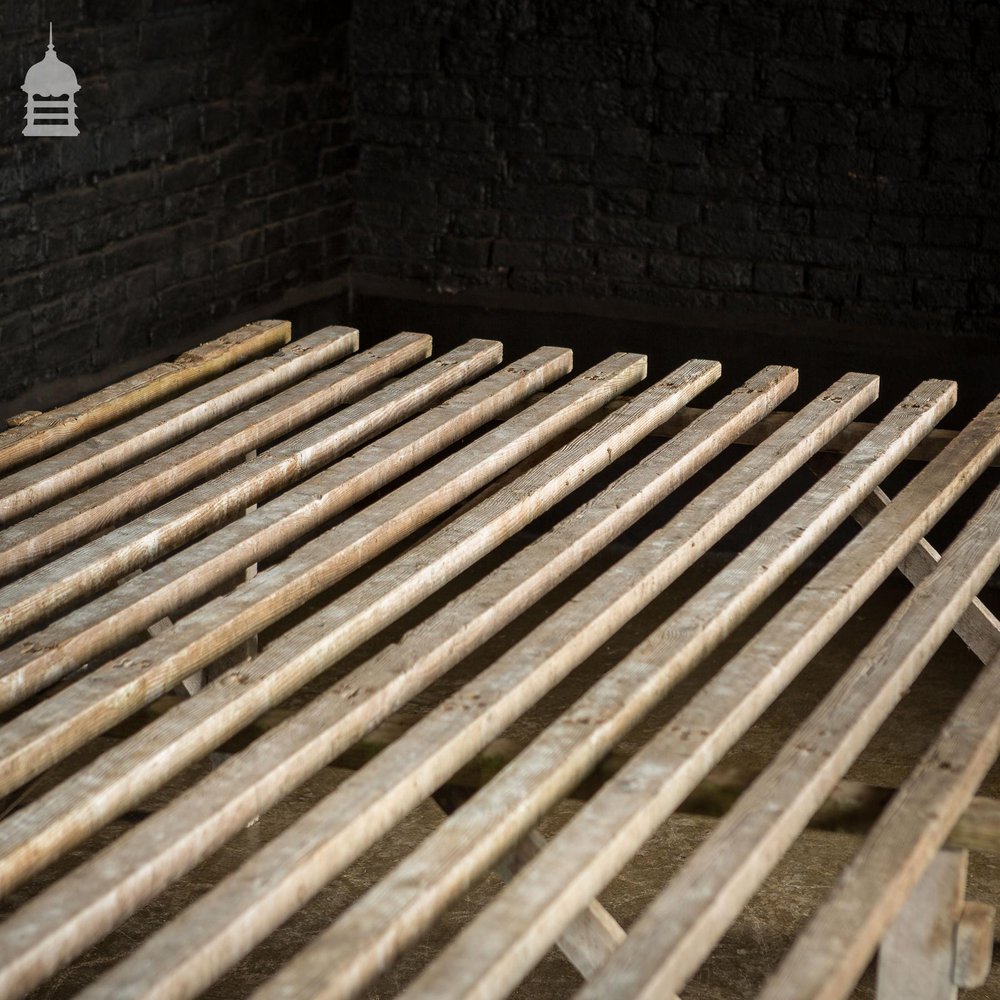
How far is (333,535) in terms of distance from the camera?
205 cm

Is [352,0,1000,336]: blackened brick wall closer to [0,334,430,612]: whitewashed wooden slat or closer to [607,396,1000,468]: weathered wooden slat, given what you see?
[607,396,1000,468]: weathered wooden slat

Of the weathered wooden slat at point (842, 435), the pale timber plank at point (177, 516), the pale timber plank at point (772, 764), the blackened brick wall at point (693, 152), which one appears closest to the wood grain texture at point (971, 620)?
the pale timber plank at point (772, 764)

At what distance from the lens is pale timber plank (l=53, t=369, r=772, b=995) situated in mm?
1340

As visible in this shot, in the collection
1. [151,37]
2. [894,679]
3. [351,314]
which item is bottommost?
[351,314]

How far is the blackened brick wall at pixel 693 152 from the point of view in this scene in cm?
398

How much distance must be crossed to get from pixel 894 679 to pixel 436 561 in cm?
59

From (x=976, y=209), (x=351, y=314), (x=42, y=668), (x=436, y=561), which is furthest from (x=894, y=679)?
(x=351, y=314)

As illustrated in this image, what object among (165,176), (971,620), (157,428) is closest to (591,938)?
(971,620)

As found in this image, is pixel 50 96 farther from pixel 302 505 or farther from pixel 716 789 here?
pixel 716 789

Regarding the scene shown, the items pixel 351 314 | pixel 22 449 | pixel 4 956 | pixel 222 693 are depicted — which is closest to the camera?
pixel 4 956

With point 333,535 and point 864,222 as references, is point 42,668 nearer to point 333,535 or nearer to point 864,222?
point 333,535

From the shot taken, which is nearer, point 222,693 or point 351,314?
point 222,693

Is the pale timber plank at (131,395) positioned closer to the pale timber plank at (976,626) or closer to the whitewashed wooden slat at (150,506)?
the whitewashed wooden slat at (150,506)

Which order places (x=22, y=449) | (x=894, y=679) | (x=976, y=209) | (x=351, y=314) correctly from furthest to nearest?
(x=351, y=314), (x=976, y=209), (x=22, y=449), (x=894, y=679)
